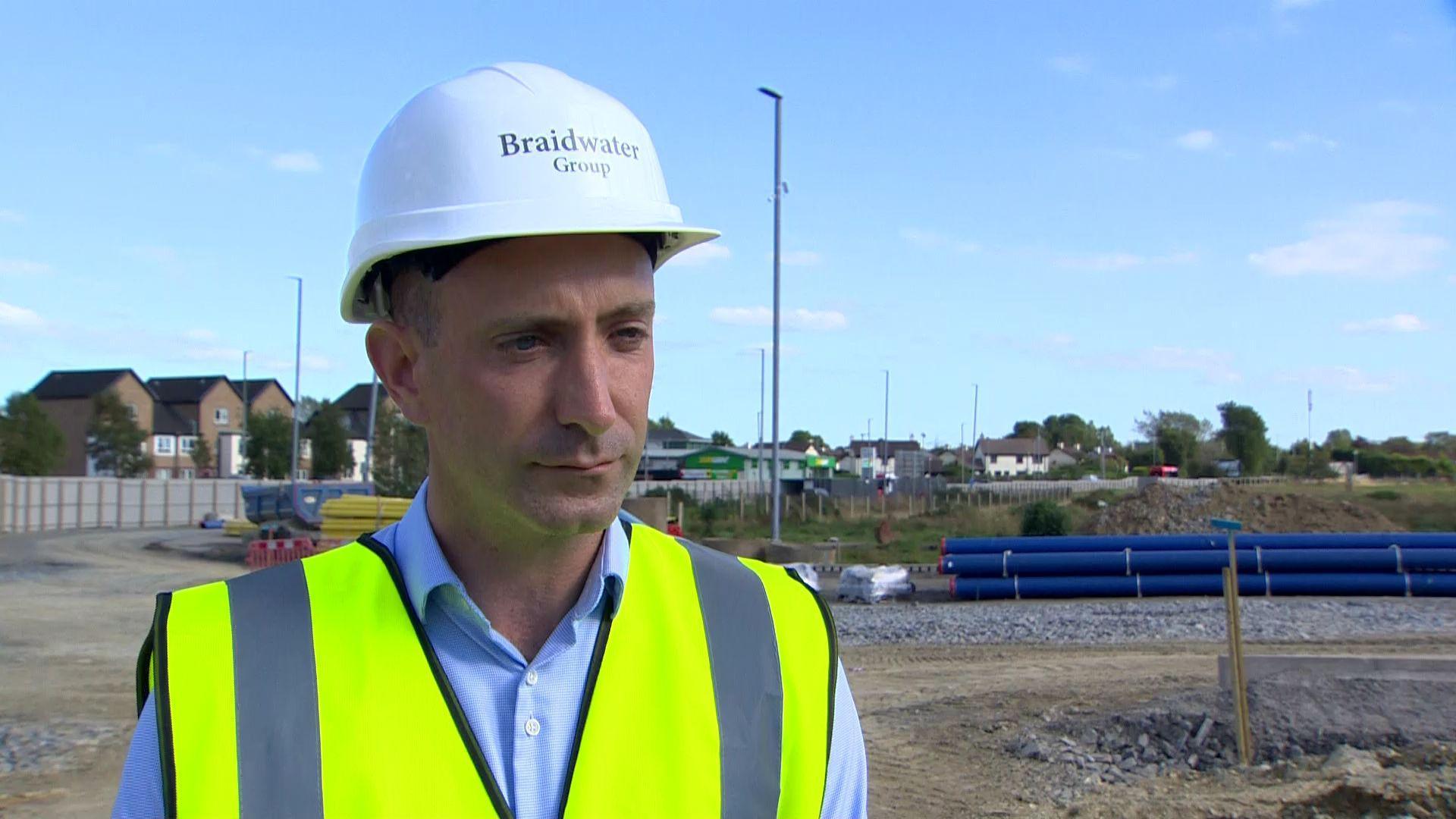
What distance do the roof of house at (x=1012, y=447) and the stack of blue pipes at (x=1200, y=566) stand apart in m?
103

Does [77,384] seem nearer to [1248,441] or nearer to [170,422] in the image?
[170,422]

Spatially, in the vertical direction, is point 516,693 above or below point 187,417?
below

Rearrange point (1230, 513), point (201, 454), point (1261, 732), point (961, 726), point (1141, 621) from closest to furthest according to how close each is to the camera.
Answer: point (1261, 732) < point (961, 726) < point (1141, 621) < point (1230, 513) < point (201, 454)

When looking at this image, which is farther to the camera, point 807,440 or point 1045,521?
point 807,440

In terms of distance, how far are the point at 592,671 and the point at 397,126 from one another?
886 millimetres

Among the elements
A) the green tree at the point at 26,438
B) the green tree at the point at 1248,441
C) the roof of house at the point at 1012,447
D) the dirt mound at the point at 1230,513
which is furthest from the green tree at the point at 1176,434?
the green tree at the point at 26,438

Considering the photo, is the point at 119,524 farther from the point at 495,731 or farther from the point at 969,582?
the point at 495,731

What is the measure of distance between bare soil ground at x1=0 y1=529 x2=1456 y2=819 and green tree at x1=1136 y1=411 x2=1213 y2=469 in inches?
2972

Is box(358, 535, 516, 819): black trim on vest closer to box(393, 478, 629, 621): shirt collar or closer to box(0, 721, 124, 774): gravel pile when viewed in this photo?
box(393, 478, 629, 621): shirt collar

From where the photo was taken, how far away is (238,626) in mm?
1635

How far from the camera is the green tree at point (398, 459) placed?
45781mm

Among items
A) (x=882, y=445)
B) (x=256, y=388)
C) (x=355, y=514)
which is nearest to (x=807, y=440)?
(x=882, y=445)

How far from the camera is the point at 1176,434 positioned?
89.8 meters

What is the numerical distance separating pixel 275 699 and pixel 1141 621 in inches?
663
